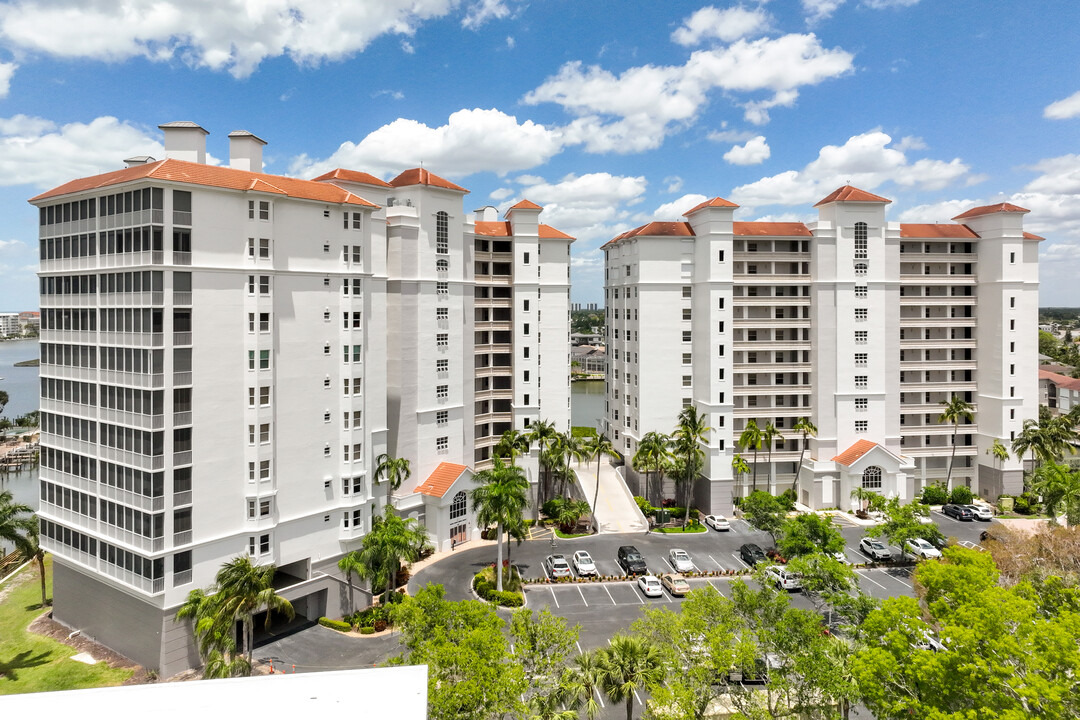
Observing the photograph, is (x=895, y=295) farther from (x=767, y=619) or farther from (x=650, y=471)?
(x=767, y=619)

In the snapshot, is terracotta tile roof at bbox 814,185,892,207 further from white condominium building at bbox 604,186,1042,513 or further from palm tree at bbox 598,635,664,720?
palm tree at bbox 598,635,664,720

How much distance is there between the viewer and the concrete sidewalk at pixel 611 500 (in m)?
55.6

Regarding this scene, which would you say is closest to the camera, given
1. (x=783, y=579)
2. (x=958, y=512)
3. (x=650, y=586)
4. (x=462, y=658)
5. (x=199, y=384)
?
(x=462, y=658)

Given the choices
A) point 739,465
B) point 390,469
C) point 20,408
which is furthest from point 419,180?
point 20,408

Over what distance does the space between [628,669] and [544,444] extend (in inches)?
1416

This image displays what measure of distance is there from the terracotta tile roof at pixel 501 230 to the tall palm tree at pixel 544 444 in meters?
18.8

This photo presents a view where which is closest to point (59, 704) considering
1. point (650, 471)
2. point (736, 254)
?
point (650, 471)

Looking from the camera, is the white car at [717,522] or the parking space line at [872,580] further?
the white car at [717,522]

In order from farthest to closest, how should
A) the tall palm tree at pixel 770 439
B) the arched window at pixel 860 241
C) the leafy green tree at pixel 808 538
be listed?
1. the arched window at pixel 860 241
2. the tall palm tree at pixel 770 439
3. the leafy green tree at pixel 808 538

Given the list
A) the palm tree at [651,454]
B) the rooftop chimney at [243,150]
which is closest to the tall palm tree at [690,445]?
the palm tree at [651,454]

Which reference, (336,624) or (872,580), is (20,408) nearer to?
(336,624)

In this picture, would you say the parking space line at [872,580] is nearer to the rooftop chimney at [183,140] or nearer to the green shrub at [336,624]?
the green shrub at [336,624]

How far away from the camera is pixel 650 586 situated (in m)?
41.8

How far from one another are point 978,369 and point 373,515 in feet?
210
